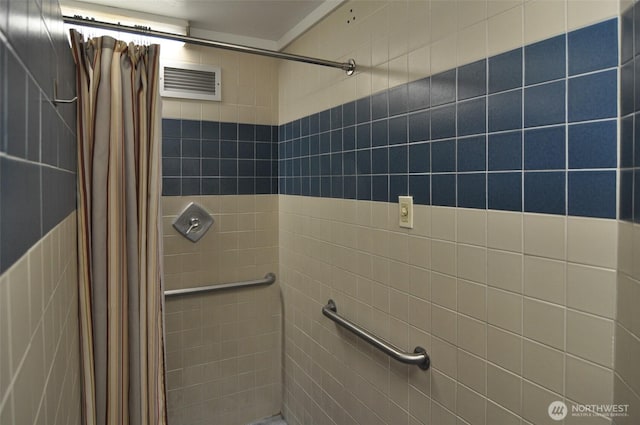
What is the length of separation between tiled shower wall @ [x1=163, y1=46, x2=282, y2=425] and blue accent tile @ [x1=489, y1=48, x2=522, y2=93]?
5.30 feet

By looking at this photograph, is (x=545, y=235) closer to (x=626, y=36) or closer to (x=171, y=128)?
(x=626, y=36)

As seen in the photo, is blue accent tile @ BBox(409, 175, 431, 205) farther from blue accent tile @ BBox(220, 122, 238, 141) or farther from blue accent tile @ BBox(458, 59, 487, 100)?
blue accent tile @ BBox(220, 122, 238, 141)

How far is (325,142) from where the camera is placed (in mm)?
1954

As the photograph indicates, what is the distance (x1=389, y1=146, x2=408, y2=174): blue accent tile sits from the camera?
1412 mm

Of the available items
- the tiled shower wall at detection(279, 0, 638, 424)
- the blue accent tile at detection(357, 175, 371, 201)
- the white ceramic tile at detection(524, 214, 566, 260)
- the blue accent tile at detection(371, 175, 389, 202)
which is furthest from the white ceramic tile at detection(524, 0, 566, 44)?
the blue accent tile at detection(357, 175, 371, 201)

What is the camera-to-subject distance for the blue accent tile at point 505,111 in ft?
3.32

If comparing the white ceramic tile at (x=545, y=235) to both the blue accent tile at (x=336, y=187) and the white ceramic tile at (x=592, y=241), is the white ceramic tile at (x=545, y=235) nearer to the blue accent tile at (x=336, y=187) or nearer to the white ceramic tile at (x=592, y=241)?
the white ceramic tile at (x=592, y=241)

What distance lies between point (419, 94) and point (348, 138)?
480mm

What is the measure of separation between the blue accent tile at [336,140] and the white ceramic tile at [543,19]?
0.94 metres

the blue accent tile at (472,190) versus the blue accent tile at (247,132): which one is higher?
the blue accent tile at (247,132)

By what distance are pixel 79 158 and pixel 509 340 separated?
4.74 feet

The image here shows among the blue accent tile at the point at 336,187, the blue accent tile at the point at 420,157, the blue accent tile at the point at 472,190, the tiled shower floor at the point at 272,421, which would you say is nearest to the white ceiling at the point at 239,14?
the blue accent tile at the point at 336,187

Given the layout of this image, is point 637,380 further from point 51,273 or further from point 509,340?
point 51,273

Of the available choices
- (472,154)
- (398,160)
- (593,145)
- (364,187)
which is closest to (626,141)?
(593,145)
